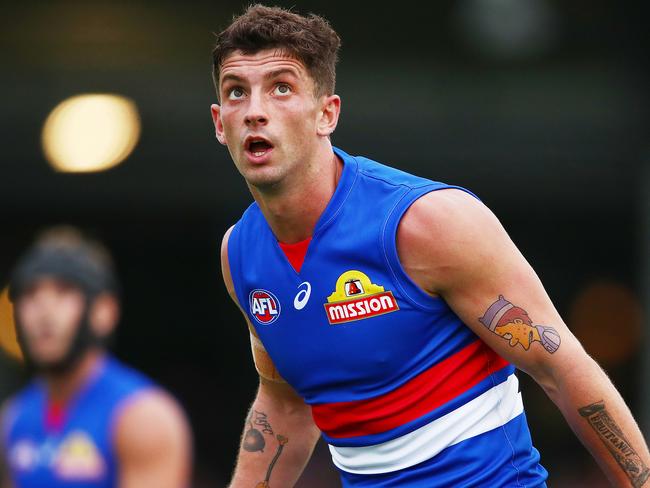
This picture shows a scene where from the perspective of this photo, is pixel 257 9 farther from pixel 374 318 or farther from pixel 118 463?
pixel 118 463

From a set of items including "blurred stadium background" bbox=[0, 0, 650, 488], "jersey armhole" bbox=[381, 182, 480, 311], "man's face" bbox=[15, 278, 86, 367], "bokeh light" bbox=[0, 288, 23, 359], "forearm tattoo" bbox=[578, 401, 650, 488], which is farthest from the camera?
"bokeh light" bbox=[0, 288, 23, 359]

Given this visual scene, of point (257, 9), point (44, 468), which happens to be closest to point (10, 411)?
point (44, 468)

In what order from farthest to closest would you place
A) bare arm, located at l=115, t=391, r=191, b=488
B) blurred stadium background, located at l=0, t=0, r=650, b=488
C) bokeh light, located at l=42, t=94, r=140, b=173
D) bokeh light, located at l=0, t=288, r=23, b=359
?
1. bokeh light, located at l=0, t=288, r=23, b=359
2. bokeh light, located at l=42, t=94, r=140, b=173
3. blurred stadium background, located at l=0, t=0, r=650, b=488
4. bare arm, located at l=115, t=391, r=191, b=488

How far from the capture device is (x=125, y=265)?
21703 millimetres

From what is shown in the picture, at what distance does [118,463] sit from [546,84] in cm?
1148

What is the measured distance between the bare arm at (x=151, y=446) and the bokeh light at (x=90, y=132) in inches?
391

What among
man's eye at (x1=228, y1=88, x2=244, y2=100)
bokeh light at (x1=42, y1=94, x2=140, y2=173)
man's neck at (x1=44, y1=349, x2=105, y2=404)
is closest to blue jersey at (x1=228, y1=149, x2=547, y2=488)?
man's eye at (x1=228, y1=88, x2=244, y2=100)

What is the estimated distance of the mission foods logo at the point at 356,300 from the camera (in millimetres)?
4480

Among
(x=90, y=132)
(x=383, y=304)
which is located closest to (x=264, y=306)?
(x=383, y=304)

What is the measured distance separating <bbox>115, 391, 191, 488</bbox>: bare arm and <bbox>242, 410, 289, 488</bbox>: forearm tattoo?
8.44 feet

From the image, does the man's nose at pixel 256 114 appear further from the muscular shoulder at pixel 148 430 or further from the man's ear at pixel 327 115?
the muscular shoulder at pixel 148 430

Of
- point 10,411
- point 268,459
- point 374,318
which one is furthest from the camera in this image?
point 10,411

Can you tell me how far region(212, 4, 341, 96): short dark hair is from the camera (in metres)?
4.71

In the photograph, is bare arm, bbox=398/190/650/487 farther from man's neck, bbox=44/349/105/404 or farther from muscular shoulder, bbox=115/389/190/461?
man's neck, bbox=44/349/105/404
